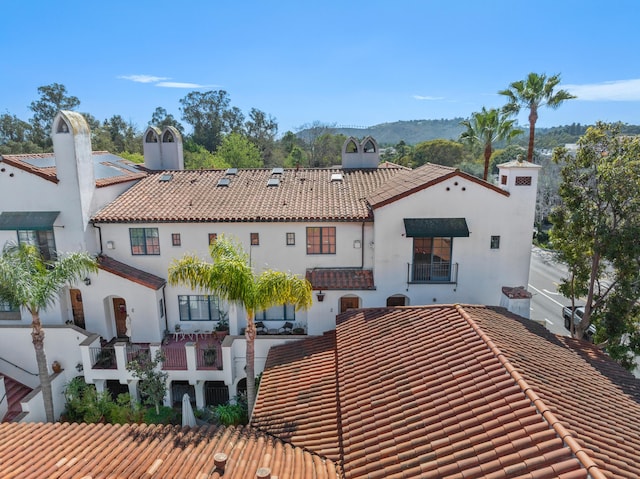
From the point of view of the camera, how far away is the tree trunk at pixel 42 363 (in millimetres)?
15984

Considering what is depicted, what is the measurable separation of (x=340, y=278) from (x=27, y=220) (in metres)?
14.7

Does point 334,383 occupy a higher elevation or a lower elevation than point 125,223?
lower

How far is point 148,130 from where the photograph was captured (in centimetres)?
2706

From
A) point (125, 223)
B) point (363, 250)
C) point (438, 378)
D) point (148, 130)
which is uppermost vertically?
point (148, 130)

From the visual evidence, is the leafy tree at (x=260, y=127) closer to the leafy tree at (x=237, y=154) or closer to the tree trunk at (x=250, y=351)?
the leafy tree at (x=237, y=154)

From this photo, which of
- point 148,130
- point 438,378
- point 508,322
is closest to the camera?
point 438,378

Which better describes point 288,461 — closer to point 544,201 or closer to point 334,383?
point 334,383

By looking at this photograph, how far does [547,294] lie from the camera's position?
3425 cm

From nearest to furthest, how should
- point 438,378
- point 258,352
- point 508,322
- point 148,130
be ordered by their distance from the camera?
point 438,378 → point 508,322 → point 258,352 → point 148,130

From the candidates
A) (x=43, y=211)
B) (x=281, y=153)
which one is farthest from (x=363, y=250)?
(x=281, y=153)

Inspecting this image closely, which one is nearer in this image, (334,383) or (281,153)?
(334,383)

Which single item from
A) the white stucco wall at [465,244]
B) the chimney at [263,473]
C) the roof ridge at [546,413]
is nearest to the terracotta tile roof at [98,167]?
the white stucco wall at [465,244]

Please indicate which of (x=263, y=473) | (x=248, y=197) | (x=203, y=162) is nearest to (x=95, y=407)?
(x=263, y=473)

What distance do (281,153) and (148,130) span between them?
5820 cm
